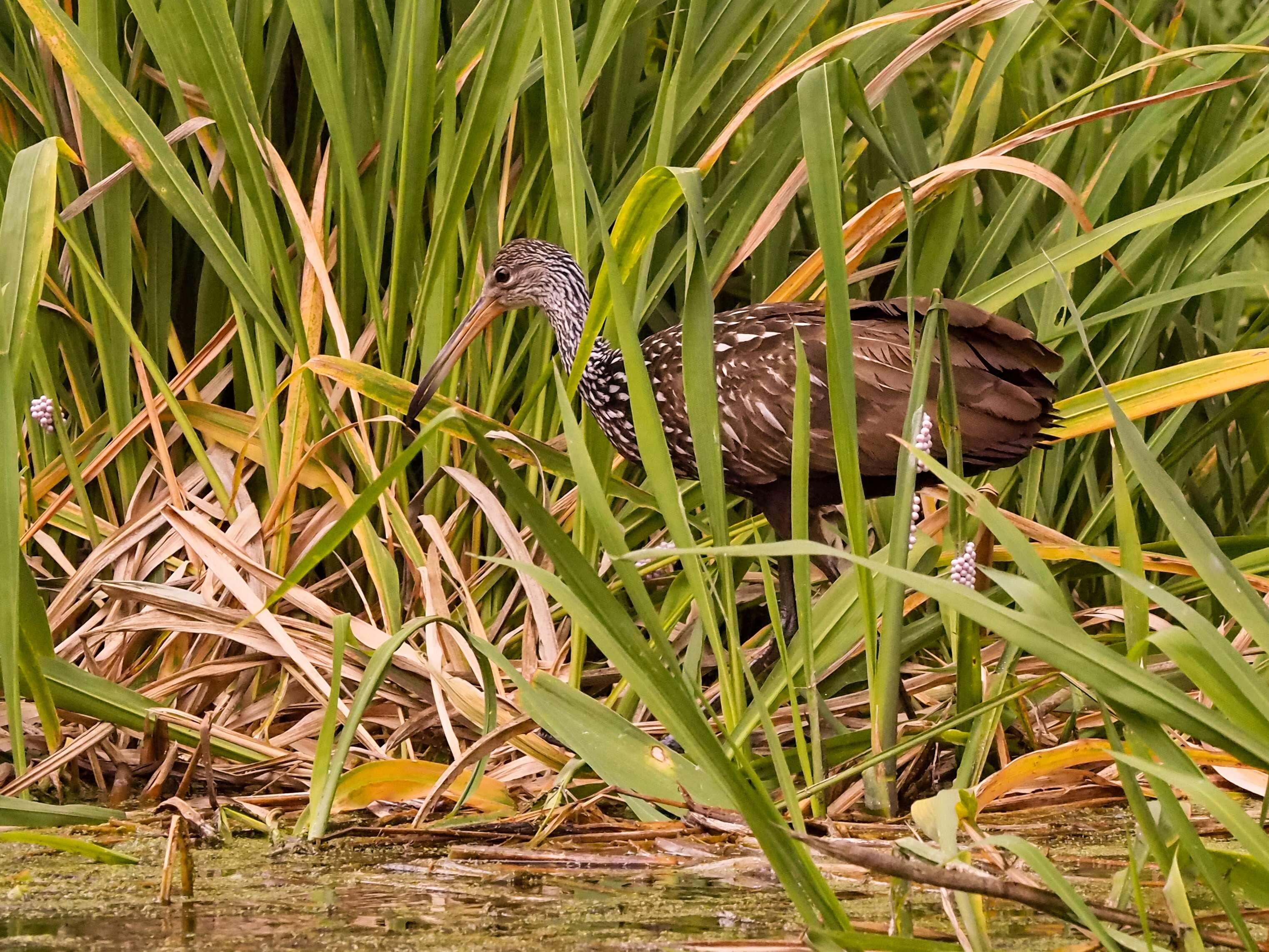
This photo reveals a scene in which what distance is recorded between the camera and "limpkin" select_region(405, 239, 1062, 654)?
2.77 m

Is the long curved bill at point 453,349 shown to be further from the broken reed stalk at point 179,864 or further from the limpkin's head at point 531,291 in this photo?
the broken reed stalk at point 179,864

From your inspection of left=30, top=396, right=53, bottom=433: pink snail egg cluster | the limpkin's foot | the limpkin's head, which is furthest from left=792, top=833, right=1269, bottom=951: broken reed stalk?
left=30, top=396, right=53, bottom=433: pink snail egg cluster

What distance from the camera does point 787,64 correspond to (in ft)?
10.1

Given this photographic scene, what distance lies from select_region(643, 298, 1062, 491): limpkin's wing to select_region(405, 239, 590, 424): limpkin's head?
0.20 metres

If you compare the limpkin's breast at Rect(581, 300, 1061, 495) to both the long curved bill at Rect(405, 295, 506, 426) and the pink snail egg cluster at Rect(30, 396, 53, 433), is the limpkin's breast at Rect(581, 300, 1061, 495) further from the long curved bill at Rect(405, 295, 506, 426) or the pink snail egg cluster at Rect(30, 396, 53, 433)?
the pink snail egg cluster at Rect(30, 396, 53, 433)

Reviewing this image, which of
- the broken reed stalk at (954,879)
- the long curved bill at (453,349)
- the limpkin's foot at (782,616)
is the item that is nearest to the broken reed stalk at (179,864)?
the broken reed stalk at (954,879)

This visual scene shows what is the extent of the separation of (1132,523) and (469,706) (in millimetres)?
1314

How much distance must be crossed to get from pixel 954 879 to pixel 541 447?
1.52 metres

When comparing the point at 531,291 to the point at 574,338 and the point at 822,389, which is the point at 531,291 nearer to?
the point at 574,338

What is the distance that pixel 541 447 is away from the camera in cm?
266

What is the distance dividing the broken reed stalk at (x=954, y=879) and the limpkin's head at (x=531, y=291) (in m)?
1.71

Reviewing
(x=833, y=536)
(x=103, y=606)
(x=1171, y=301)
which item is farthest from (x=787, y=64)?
(x=103, y=606)

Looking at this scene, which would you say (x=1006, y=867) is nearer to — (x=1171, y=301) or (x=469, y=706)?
(x=469, y=706)

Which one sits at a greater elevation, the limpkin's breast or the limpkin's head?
the limpkin's head
